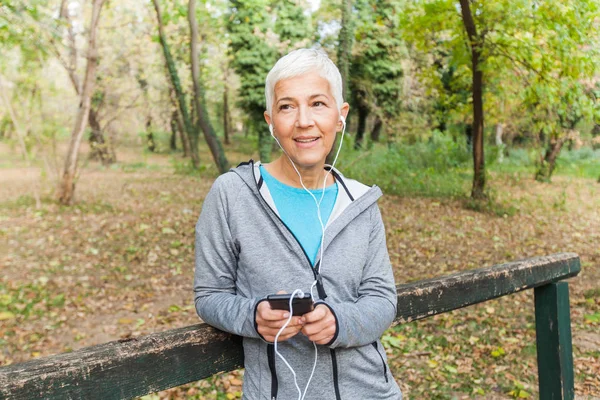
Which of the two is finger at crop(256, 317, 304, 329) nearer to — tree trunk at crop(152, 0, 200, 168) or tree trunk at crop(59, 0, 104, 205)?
tree trunk at crop(59, 0, 104, 205)

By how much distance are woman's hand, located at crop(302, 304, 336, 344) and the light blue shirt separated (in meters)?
0.22

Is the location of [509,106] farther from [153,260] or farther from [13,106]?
[13,106]

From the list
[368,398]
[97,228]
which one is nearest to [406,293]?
[368,398]

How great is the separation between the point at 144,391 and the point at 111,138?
17.0m

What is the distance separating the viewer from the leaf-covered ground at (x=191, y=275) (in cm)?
470

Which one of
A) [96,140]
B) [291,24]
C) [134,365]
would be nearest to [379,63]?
[291,24]

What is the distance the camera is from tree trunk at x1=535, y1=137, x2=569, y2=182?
50.6ft

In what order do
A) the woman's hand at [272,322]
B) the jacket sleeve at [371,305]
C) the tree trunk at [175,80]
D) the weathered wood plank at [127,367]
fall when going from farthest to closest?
the tree trunk at [175,80] < the jacket sleeve at [371,305] < the woman's hand at [272,322] < the weathered wood plank at [127,367]

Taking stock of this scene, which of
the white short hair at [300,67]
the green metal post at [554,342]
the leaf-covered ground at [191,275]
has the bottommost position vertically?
the leaf-covered ground at [191,275]

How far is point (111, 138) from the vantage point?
17.2 metres

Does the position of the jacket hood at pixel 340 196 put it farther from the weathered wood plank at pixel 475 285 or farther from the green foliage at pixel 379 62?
the green foliage at pixel 379 62

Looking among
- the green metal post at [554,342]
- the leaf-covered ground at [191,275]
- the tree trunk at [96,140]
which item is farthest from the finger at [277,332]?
the tree trunk at [96,140]

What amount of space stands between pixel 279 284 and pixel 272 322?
0.63 feet

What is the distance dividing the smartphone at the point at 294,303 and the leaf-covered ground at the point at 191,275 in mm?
3195
